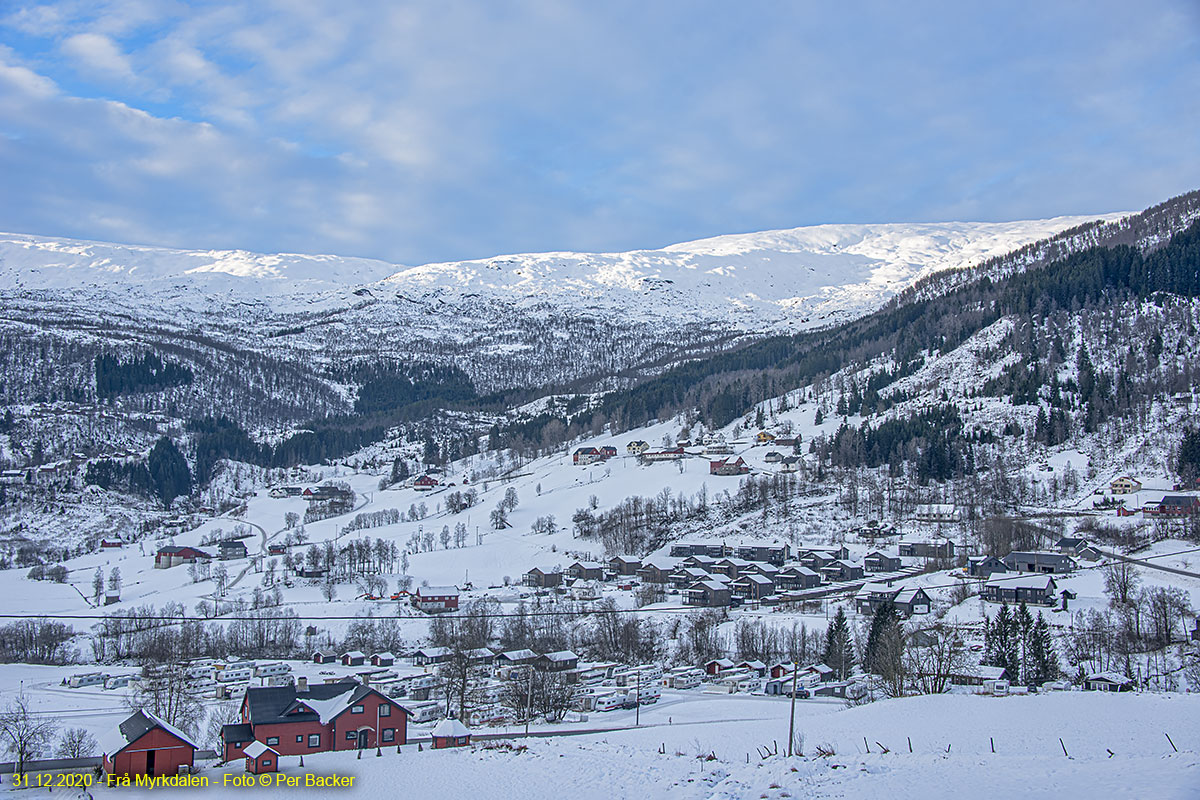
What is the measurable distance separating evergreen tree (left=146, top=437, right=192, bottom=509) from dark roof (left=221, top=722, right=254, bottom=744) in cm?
12899

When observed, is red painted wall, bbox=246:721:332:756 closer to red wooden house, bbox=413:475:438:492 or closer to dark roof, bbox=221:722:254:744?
dark roof, bbox=221:722:254:744

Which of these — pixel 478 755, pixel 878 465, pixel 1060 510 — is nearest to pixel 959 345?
pixel 878 465

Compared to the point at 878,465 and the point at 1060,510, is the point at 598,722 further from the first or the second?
the point at 878,465

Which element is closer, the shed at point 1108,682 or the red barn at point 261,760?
the red barn at point 261,760

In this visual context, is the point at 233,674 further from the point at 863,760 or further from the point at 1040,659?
the point at 1040,659

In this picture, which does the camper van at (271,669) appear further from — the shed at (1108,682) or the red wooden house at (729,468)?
the red wooden house at (729,468)

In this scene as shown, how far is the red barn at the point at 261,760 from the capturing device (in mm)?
28188

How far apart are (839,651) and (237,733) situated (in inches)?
1229

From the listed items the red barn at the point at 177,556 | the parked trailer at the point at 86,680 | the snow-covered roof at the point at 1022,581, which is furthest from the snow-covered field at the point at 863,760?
the red barn at the point at 177,556

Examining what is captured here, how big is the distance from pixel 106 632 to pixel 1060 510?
83271mm

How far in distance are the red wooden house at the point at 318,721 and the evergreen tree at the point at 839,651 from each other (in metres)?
24.4

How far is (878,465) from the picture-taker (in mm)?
114125

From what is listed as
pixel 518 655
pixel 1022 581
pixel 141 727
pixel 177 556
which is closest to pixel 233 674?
pixel 518 655

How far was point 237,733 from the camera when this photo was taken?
35.5 metres
